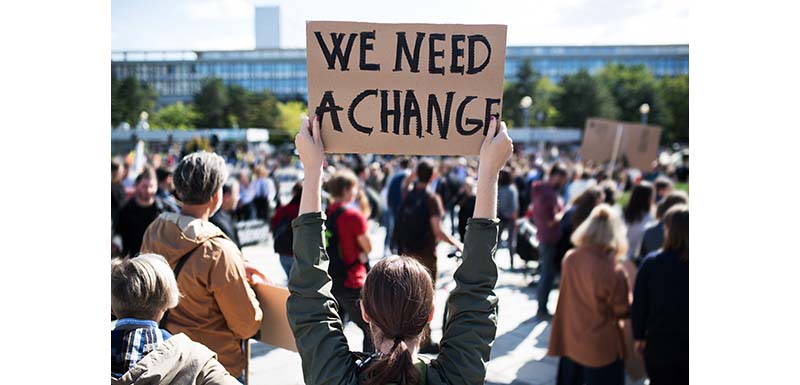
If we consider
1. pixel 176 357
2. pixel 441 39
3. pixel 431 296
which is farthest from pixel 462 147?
pixel 176 357

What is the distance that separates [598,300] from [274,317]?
2273 mm

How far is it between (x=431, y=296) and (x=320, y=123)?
66 cm

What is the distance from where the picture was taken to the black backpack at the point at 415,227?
20.1 feet

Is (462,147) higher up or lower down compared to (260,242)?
higher up

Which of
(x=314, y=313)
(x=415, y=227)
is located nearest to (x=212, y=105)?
(x=415, y=227)

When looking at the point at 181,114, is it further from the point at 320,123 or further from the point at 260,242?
the point at 320,123

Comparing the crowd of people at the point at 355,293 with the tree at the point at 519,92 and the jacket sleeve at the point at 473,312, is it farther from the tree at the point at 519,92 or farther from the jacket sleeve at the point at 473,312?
the tree at the point at 519,92

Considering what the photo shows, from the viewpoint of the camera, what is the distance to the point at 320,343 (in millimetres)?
1683

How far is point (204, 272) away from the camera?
2525 millimetres

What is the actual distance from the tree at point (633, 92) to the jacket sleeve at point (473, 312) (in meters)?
81.8

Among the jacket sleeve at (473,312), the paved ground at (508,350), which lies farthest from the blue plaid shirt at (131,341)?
the paved ground at (508,350)

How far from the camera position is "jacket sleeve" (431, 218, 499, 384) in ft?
5.47

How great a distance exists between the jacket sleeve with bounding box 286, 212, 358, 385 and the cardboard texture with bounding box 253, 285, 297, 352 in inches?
35.0

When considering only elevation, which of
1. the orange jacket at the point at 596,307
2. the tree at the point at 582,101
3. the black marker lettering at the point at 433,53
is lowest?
the orange jacket at the point at 596,307
